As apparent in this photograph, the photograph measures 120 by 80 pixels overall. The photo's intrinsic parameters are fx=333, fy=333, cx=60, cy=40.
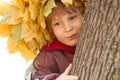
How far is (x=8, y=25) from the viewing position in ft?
6.27

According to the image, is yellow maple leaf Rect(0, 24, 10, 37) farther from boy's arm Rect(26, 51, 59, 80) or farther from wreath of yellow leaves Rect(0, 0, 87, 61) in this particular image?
boy's arm Rect(26, 51, 59, 80)

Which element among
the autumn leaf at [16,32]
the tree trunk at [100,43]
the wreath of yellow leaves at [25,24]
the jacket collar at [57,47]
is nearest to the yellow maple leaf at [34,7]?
the wreath of yellow leaves at [25,24]

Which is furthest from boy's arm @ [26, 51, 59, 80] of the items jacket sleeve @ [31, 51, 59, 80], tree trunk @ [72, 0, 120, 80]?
tree trunk @ [72, 0, 120, 80]

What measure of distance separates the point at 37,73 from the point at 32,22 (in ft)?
0.99

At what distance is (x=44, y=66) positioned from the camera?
1.94m

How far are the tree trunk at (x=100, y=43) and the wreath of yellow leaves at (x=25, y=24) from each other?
367 millimetres

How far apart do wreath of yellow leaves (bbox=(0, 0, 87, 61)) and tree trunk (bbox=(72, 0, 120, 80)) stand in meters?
0.37

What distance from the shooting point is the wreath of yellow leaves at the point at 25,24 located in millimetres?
1803

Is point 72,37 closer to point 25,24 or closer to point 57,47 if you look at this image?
point 57,47

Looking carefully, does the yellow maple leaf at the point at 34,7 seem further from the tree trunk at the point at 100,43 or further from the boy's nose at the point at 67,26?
the tree trunk at the point at 100,43

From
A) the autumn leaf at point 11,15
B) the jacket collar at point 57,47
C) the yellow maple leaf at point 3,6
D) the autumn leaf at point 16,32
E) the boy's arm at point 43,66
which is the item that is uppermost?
the yellow maple leaf at point 3,6

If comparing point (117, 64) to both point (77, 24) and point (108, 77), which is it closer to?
point (108, 77)

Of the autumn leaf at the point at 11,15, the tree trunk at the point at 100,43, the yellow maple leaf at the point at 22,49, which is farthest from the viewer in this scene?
the yellow maple leaf at the point at 22,49

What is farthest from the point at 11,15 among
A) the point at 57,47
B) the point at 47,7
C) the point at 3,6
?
the point at 57,47
